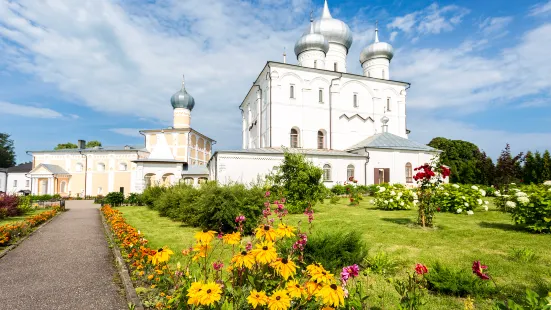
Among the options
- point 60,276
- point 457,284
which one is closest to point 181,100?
point 60,276

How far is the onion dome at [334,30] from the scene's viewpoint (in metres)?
32.6

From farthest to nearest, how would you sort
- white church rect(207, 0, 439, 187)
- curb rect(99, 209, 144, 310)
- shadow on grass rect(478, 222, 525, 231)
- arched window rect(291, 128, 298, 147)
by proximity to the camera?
arched window rect(291, 128, 298, 147)
white church rect(207, 0, 439, 187)
shadow on grass rect(478, 222, 525, 231)
curb rect(99, 209, 144, 310)

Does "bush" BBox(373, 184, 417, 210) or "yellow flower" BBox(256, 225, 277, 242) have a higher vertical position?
"yellow flower" BBox(256, 225, 277, 242)

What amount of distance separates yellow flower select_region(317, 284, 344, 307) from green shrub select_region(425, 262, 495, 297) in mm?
2843

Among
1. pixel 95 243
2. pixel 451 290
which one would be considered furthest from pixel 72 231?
pixel 451 290

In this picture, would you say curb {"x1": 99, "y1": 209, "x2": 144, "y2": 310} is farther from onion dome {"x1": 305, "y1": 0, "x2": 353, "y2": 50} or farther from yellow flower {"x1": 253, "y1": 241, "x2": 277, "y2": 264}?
onion dome {"x1": 305, "y1": 0, "x2": 353, "y2": 50}

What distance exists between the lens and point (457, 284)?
12.6ft

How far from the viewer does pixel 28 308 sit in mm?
3994

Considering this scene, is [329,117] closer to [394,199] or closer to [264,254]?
[394,199]

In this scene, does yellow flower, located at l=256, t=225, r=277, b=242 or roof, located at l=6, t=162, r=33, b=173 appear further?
roof, located at l=6, t=162, r=33, b=173

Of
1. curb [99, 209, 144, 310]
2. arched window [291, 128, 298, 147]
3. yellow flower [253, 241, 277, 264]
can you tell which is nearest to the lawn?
curb [99, 209, 144, 310]

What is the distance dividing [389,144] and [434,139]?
61.6 feet

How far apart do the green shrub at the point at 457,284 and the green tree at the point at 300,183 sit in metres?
8.13

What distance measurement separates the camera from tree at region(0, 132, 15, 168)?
51500 millimetres
